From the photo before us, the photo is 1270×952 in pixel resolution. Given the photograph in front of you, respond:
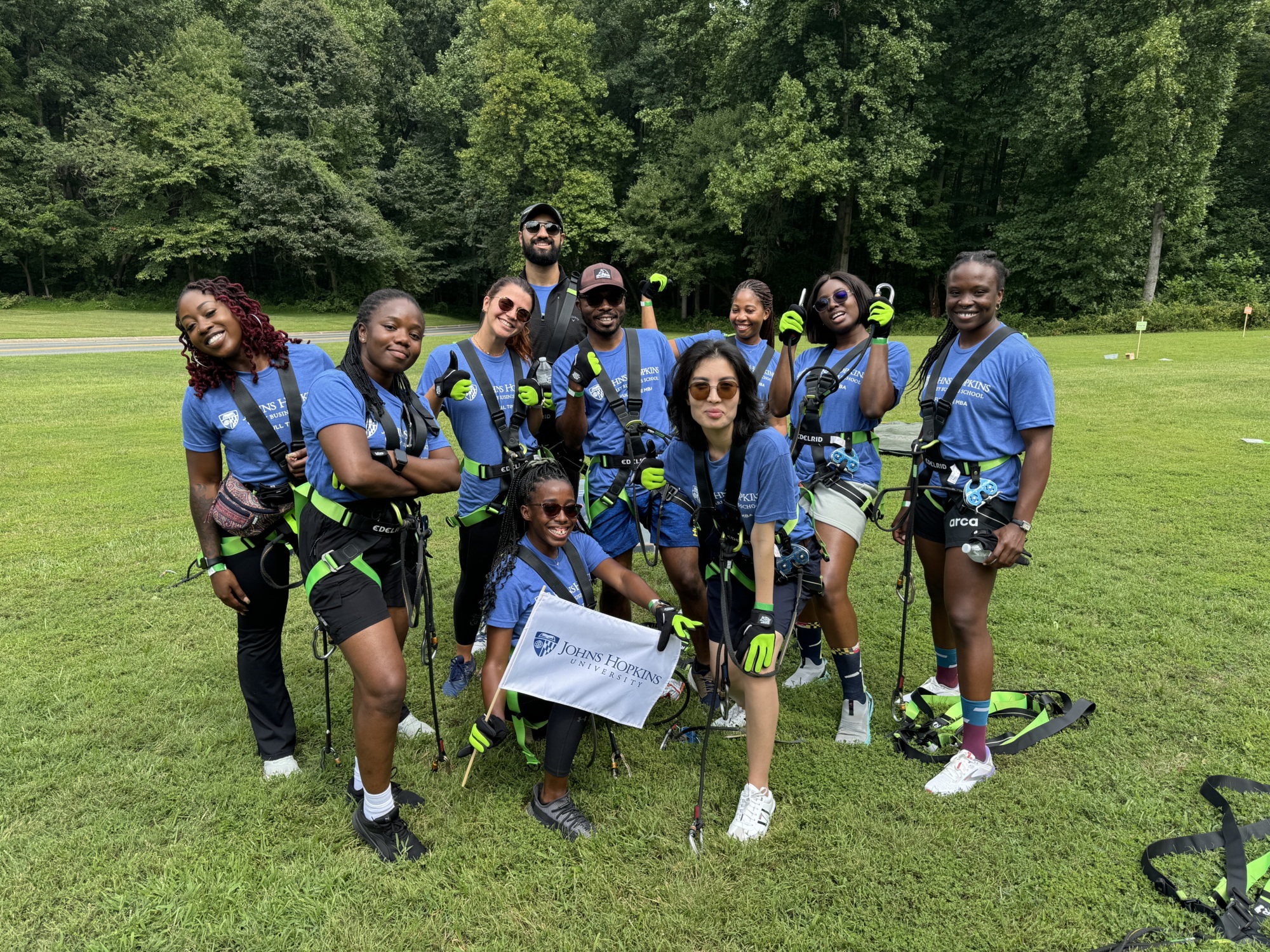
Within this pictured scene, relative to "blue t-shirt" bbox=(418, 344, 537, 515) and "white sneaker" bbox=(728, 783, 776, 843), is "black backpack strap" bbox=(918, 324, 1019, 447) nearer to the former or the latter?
"white sneaker" bbox=(728, 783, 776, 843)

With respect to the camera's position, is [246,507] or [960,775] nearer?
[246,507]

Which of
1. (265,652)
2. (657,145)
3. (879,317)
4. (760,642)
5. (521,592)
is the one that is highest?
(657,145)

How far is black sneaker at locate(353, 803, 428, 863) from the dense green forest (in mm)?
31965

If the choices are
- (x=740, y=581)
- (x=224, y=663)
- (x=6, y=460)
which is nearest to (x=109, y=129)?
(x=6, y=460)

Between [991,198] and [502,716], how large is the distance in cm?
4402

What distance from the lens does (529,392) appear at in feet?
14.6

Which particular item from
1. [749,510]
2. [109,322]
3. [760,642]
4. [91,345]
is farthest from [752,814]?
[109,322]

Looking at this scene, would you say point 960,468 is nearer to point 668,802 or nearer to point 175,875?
point 668,802

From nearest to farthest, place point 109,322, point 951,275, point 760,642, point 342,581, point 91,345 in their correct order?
1. point 342,581
2. point 760,642
3. point 951,275
4. point 91,345
5. point 109,322

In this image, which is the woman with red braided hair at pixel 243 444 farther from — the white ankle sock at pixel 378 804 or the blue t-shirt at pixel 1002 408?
the blue t-shirt at pixel 1002 408

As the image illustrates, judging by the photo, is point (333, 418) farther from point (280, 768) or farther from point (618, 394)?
point (280, 768)

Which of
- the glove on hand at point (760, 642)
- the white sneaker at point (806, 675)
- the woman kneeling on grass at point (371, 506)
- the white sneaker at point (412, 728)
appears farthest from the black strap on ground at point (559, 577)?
the white sneaker at point (806, 675)

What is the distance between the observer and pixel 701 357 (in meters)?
3.48

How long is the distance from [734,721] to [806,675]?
0.78 m
